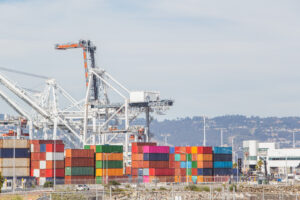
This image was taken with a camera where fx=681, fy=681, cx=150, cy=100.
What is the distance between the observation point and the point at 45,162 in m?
122

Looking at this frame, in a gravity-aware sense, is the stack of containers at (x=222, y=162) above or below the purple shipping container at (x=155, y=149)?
below

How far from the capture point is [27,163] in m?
122

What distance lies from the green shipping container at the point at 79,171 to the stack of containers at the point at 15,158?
23.9 ft

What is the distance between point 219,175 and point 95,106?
36951 mm

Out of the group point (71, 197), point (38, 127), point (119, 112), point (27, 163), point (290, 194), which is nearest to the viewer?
point (71, 197)

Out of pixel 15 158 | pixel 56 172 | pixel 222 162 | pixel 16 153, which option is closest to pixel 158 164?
pixel 222 162

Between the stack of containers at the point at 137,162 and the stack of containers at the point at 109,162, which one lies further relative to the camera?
the stack of containers at the point at 137,162

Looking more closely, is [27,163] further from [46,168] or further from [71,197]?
[71,197]

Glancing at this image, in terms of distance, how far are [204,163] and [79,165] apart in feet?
88.1

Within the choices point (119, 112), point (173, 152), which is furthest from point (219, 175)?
point (119, 112)

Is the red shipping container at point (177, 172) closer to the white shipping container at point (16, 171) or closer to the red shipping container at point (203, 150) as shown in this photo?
the red shipping container at point (203, 150)

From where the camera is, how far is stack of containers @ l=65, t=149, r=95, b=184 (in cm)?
12188

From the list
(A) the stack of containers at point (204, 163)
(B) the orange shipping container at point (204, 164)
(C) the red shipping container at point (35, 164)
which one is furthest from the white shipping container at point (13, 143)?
(B) the orange shipping container at point (204, 164)

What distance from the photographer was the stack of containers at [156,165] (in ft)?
427
